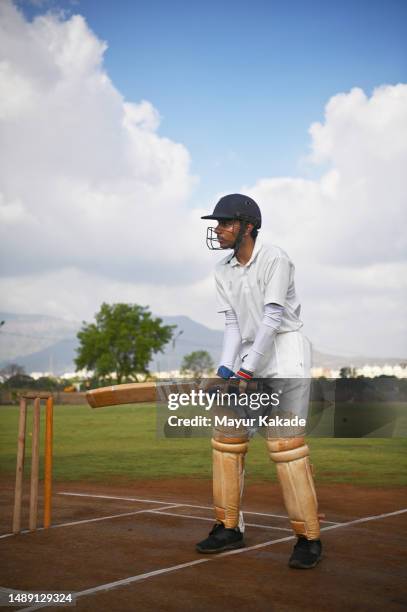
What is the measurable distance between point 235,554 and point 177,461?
8753 millimetres

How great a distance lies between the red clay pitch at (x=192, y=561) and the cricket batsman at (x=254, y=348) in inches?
14.6

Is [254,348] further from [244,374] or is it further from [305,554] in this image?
[305,554]

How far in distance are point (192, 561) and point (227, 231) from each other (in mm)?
2608

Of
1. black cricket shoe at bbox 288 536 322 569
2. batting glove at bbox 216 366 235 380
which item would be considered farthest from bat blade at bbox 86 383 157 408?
black cricket shoe at bbox 288 536 322 569

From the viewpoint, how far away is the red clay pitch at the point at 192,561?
4500 mm

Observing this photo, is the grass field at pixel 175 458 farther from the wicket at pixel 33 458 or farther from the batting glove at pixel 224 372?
the batting glove at pixel 224 372

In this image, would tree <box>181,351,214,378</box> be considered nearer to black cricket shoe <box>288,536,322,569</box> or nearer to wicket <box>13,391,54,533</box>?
wicket <box>13,391,54,533</box>

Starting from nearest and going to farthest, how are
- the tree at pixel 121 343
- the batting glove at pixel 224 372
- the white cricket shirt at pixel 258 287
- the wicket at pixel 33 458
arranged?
the white cricket shirt at pixel 258 287 → the batting glove at pixel 224 372 → the wicket at pixel 33 458 → the tree at pixel 121 343

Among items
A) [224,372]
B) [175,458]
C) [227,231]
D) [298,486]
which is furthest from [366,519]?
[175,458]

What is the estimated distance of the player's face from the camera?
5.87 meters

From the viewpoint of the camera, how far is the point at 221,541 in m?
5.73

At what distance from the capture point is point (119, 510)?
316 inches

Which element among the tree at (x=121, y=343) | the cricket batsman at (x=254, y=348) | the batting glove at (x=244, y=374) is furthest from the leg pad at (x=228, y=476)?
the tree at (x=121, y=343)

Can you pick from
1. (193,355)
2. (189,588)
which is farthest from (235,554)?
(193,355)
